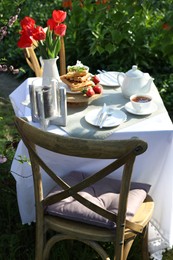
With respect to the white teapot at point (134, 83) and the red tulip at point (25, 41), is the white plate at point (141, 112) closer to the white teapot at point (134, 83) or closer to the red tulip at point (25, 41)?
the white teapot at point (134, 83)

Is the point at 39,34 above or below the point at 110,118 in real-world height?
above

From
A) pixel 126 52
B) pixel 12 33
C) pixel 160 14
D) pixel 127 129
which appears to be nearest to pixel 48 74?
pixel 127 129

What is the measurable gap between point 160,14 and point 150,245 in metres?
3.06

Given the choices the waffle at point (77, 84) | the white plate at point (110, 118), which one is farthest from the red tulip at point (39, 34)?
the white plate at point (110, 118)

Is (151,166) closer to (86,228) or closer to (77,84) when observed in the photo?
(86,228)

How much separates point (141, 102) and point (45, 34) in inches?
25.1

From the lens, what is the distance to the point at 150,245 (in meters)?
2.45

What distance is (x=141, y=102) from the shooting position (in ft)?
7.63

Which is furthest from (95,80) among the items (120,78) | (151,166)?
(151,166)

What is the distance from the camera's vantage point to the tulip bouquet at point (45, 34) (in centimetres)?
235

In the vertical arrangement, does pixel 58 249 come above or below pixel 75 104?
below

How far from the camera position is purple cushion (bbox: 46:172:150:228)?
2014mm

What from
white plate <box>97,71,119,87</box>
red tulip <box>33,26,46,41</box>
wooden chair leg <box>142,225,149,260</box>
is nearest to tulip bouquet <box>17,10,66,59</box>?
red tulip <box>33,26,46,41</box>

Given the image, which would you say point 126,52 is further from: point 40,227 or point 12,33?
point 40,227
